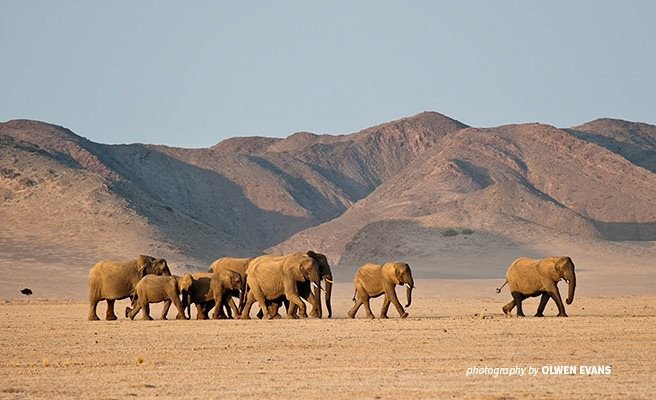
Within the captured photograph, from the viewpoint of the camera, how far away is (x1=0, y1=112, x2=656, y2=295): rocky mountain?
3639 inches

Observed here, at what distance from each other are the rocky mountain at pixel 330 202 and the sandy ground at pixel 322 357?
4309cm

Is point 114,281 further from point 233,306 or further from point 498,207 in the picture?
point 498,207

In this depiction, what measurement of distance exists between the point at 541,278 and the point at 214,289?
9.62 m

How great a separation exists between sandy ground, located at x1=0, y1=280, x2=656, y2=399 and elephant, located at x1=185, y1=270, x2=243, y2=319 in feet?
7.67

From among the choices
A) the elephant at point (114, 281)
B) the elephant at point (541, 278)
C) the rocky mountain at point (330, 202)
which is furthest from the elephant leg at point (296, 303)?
the rocky mountain at point (330, 202)

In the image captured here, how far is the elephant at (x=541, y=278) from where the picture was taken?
3762 centimetres

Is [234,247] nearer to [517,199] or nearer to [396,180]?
[517,199]

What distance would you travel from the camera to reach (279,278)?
125 ft

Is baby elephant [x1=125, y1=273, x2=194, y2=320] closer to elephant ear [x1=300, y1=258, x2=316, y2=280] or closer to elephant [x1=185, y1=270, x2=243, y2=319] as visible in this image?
elephant [x1=185, y1=270, x2=243, y2=319]

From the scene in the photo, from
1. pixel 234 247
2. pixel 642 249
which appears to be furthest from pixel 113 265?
pixel 642 249

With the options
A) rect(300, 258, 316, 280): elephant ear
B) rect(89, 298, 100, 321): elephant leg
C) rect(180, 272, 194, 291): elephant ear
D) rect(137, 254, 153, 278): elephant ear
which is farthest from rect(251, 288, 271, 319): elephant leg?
rect(89, 298, 100, 321): elephant leg

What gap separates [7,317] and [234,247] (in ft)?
190

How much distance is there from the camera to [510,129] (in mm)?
173750

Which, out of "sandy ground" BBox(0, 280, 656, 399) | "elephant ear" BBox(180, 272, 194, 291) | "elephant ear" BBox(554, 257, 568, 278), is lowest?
"sandy ground" BBox(0, 280, 656, 399)
